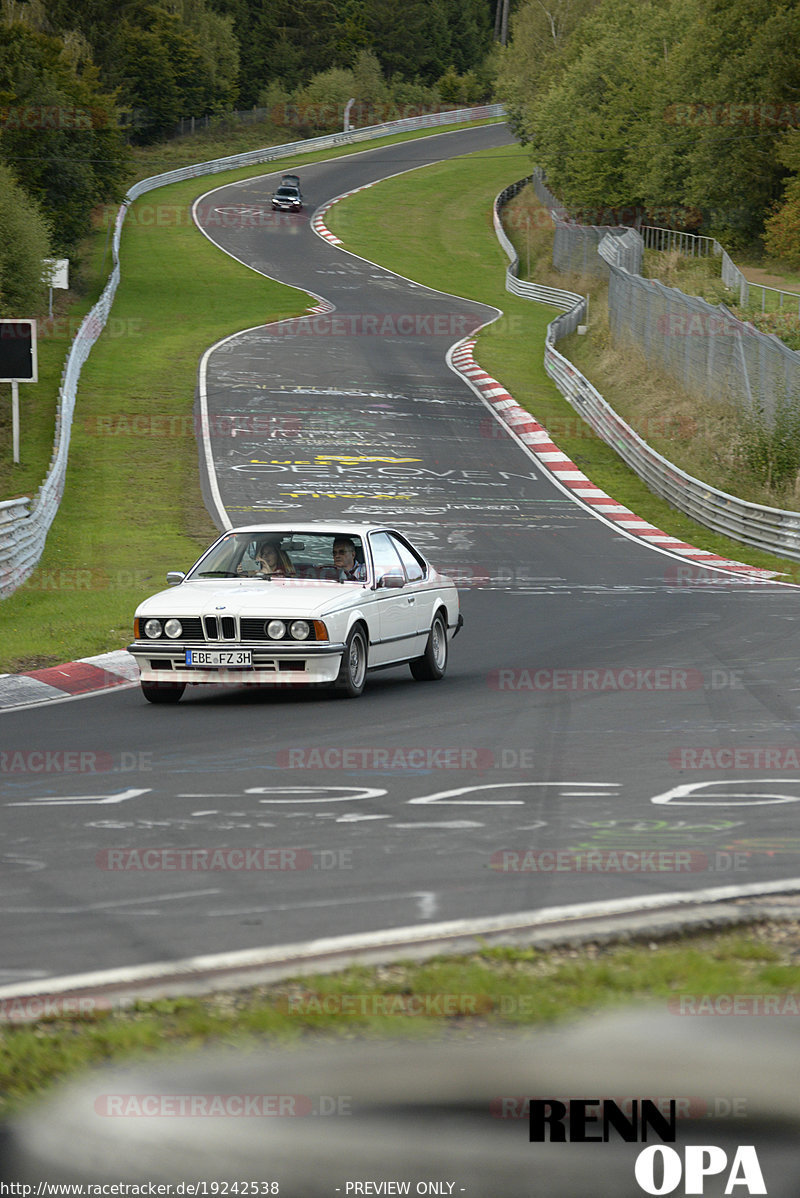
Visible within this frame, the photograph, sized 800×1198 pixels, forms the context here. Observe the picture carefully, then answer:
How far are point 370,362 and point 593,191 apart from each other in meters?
27.2

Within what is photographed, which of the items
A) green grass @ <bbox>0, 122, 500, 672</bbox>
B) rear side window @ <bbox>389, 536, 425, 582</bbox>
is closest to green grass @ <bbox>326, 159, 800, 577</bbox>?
green grass @ <bbox>0, 122, 500, 672</bbox>

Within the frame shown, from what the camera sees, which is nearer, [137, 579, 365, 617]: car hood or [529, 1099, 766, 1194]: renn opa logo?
[529, 1099, 766, 1194]: renn opa logo

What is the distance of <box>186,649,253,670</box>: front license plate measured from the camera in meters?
12.0

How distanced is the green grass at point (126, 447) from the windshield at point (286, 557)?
1.92 m

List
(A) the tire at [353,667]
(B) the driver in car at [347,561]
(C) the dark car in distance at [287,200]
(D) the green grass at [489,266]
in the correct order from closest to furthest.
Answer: (A) the tire at [353,667]
(B) the driver in car at [347,561]
(D) the green grass at [489,266]
(C) the dark car in distance at [287,200]

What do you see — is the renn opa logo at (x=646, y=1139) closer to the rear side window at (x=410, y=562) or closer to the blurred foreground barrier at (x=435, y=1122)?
the blurred foreground barrier at (x=435, y=1122)

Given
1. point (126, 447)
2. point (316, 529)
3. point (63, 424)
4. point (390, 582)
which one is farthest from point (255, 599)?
point (126, 447)

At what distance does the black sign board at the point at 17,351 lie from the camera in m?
27.0

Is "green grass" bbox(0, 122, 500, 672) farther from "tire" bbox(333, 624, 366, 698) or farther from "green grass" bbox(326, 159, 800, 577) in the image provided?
"green grass" bbox(326, 159, 800, 577)

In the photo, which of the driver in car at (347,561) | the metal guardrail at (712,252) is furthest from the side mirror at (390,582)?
the metal guardrail at (712,252)

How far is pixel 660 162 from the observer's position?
64625 mm

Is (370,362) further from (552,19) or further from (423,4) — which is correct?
(423,4)

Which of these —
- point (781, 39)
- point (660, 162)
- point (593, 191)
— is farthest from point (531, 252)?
point (781, 39)

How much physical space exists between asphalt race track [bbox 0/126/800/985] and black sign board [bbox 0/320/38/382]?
9151mm
